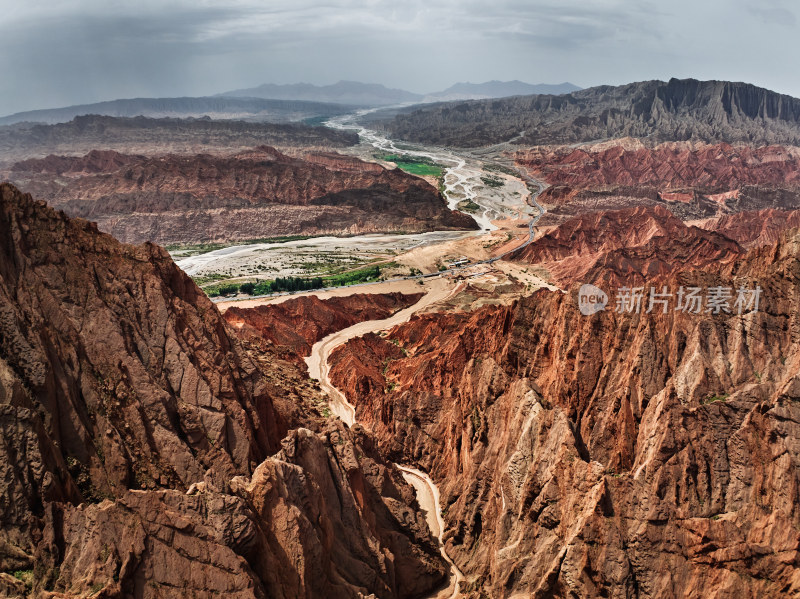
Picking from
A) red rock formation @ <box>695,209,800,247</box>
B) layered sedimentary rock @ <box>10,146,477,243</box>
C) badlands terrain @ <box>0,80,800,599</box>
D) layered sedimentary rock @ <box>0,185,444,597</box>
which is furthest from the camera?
layered sedimentary rock @ <box>10,146,477,243</box>

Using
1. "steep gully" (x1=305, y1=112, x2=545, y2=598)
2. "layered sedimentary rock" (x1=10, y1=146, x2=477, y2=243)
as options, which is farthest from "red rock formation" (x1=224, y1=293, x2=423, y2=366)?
"layered sedimentary rock" (x1=10, y1=146, x2=477, y2=243)

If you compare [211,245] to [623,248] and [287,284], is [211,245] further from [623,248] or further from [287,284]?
[623,248]

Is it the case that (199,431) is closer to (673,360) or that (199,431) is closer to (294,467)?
(294,467)

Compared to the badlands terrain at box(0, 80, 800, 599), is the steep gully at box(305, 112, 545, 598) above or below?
below

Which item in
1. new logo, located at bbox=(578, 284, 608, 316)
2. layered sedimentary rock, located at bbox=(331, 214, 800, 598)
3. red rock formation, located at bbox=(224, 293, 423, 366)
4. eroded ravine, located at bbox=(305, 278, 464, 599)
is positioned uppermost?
new logo, located at bbox=(578, 284, 608, 316)

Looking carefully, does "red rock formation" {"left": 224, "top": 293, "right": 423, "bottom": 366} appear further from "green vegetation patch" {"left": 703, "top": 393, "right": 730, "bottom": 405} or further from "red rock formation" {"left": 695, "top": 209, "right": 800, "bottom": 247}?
"red rock formation" {"left": 695, "top": 209, "right": 800, "bottom": 247}

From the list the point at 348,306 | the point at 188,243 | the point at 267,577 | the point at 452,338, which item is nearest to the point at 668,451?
the point at 267,577
